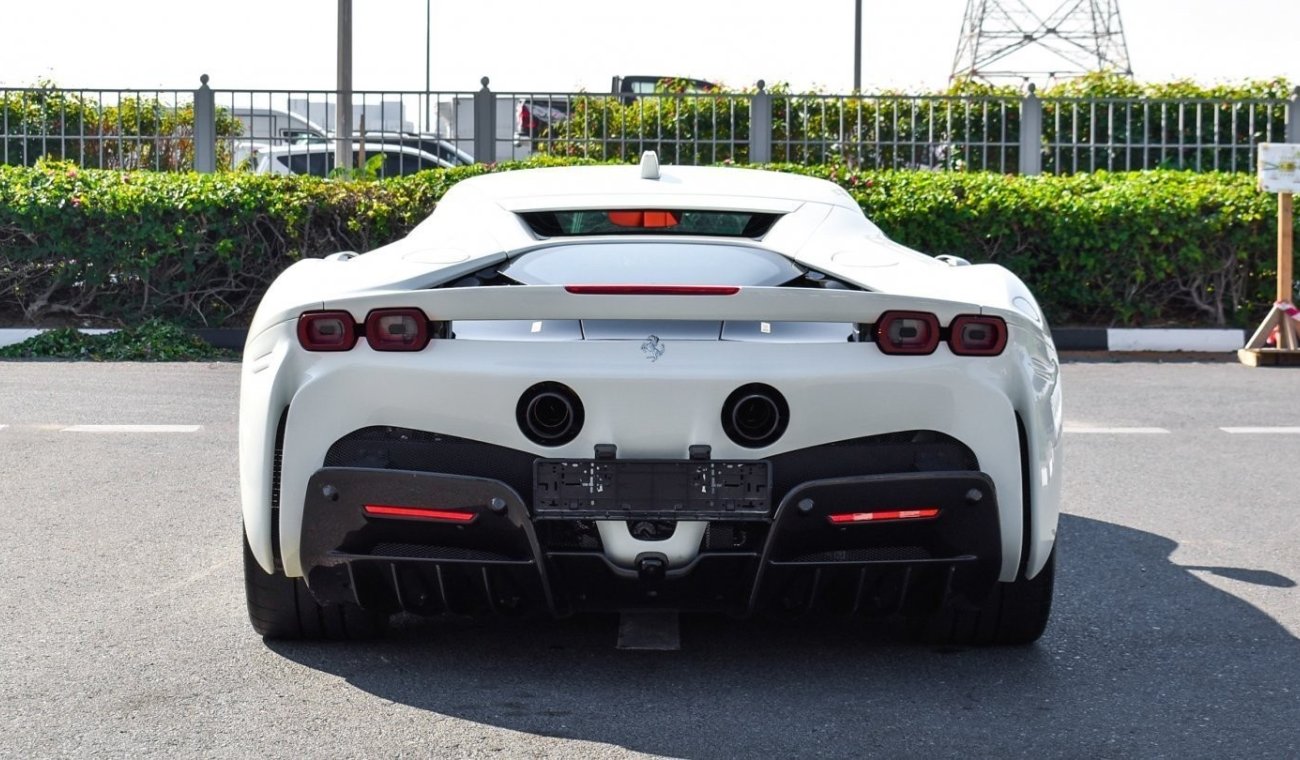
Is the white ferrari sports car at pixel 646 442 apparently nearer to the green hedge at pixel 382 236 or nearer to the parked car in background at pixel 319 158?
the green hedge at pixel 382 236

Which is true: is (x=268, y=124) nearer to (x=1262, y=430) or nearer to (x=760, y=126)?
(x=760, y=126)

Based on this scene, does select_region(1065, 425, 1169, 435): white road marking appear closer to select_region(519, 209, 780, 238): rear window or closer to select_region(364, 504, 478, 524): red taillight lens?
select_region(519, 209, 780, 238): rear window

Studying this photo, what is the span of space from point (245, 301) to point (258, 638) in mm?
9769

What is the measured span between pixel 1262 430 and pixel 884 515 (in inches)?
236

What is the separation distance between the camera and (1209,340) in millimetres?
14438

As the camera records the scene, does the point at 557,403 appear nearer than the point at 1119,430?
Yes

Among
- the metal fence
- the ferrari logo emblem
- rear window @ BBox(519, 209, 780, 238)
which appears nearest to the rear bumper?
the ferrari logo emblem

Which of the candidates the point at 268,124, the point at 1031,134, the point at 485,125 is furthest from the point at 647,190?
the point at 1031,134

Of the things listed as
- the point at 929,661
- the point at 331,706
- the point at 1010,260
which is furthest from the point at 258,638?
the point at 1010,260

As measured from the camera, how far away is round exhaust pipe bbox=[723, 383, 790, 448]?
420 centimetres

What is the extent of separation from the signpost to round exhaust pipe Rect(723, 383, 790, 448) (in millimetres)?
9803

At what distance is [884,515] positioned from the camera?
13.8 feet

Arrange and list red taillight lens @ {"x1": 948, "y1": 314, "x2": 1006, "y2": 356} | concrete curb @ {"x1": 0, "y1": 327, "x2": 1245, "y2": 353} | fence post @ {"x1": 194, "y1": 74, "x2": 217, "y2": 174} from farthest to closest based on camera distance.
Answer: fence post @ {"x1": 194, "y1": 74, "x2": 217, "y2": 174} → concrete curb @ {"x1": 0, "y1": 327, "x2": 1245, "y2": 353} → red taillight lens @ {"x1": 948, "y1": 314, "x2": 1006, "y2": 356}

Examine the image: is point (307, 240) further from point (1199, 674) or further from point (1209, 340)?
point (1199, 674)
